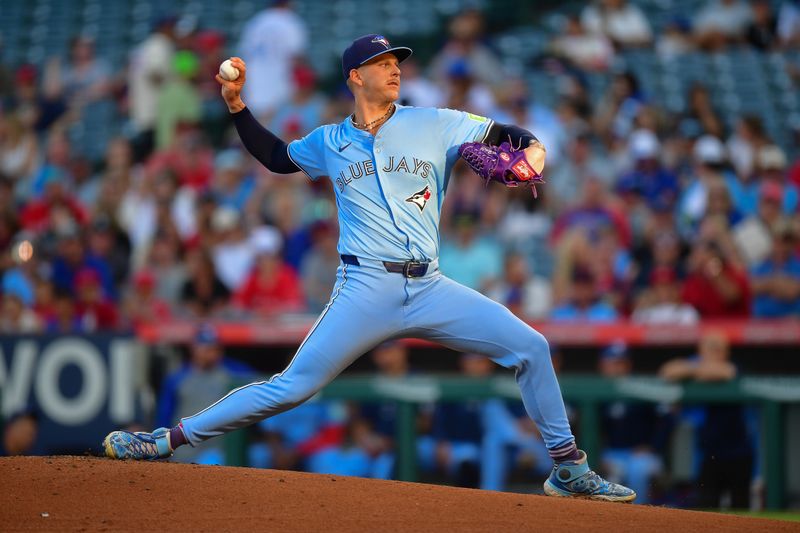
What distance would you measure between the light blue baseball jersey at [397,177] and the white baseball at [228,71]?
509 millimetres

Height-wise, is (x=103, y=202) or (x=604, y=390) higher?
(x=103, y=202)

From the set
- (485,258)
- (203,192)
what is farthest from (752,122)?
(203,192)

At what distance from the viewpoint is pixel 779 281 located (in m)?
9.59

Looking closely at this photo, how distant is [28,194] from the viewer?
13242 mm

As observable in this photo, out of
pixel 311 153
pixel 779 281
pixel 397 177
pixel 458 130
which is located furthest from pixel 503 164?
pixel 779 281

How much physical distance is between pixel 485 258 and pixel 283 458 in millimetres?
2333

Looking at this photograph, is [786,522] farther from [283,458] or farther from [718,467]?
[283,458]

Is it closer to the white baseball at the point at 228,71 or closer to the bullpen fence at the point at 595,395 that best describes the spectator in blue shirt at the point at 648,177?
the bullpen fence at the point at 595,395

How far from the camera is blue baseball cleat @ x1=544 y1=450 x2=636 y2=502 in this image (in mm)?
5715

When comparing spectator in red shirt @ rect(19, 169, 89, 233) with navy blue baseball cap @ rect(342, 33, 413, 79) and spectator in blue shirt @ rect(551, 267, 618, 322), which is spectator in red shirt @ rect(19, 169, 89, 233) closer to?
spectator in blue shirt @ rect(551, 267, 618, 322)

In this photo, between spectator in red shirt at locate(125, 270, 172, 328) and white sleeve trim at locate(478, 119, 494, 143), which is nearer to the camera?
white sleeve trim at locate(478, 119, 494, 143)

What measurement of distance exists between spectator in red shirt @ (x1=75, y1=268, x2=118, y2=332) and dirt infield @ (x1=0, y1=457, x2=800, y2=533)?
532 cm

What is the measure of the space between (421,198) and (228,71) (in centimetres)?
104

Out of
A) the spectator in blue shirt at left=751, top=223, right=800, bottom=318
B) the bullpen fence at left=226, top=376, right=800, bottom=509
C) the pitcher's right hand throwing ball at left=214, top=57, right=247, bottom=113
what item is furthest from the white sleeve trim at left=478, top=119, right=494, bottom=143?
the spectator in blue shirt at left=751, top=223, right=800, bottom=318
